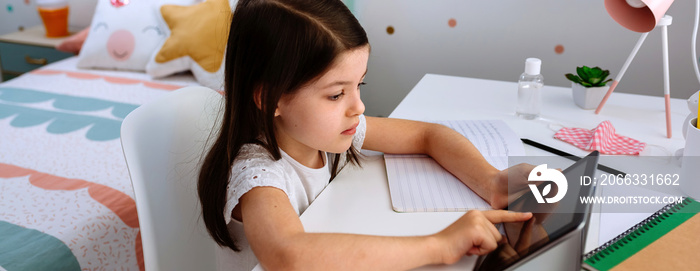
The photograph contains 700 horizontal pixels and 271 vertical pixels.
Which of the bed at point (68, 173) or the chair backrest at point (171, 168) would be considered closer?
the chair backrest at point (171, 168)

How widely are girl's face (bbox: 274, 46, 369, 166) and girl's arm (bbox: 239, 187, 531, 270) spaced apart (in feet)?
0.48

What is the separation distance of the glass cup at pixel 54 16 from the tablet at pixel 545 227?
2.47 metres

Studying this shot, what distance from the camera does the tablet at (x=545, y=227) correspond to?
0.57m

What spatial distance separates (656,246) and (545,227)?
0.17 metres

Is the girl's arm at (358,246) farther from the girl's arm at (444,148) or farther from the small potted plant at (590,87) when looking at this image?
the small potted plant at (590,87)

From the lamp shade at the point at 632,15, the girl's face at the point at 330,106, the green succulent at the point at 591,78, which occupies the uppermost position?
the lamp shade at the point at 632,15

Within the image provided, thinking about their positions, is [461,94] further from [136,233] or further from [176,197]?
[136,233]

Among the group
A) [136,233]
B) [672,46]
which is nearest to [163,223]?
[136,233]

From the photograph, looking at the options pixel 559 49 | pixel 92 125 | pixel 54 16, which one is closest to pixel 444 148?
pixel 559 49

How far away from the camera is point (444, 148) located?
95cm

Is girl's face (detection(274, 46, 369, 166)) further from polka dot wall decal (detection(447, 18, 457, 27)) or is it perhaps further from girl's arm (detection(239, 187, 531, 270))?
polka dot wall decal (detection(447, 18, 457, 27))

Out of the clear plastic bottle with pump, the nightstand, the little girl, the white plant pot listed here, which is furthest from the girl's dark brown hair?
the nightstand

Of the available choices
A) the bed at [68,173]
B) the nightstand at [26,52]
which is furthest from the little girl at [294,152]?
the nightstand at [26,52]

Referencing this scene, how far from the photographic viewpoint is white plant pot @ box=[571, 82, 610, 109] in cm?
122
